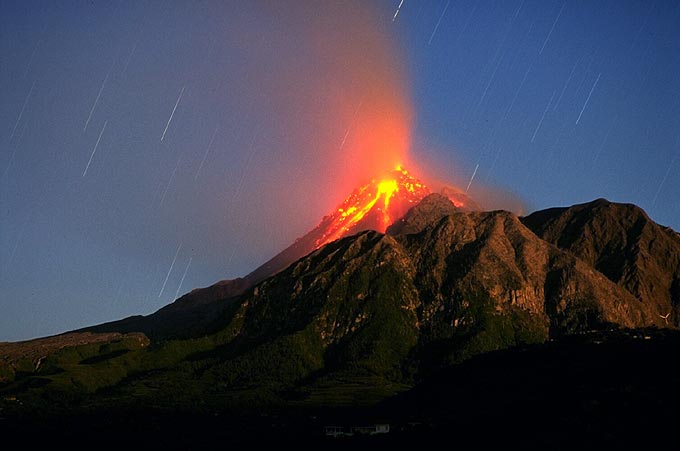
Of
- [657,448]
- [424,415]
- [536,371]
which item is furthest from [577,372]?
[657,448]

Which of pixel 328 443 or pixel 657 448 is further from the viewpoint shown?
pixel 328 443

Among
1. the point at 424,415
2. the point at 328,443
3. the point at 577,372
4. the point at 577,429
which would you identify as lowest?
the point at 328,443

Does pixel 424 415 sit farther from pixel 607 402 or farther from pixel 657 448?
pixel 657 448

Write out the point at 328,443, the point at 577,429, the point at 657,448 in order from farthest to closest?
the point at 328,443, the point at 577,429, the point at 657,448

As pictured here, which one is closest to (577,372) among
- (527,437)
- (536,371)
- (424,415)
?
(536,371)

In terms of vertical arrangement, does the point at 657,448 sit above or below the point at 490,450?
above

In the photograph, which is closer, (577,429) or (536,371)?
(577,429)

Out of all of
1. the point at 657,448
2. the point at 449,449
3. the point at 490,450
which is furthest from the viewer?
the point at 449,449

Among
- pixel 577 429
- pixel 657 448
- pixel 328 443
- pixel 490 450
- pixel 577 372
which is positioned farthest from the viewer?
pixel 328 443

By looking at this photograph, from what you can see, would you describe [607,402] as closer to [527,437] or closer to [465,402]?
[527,437]
